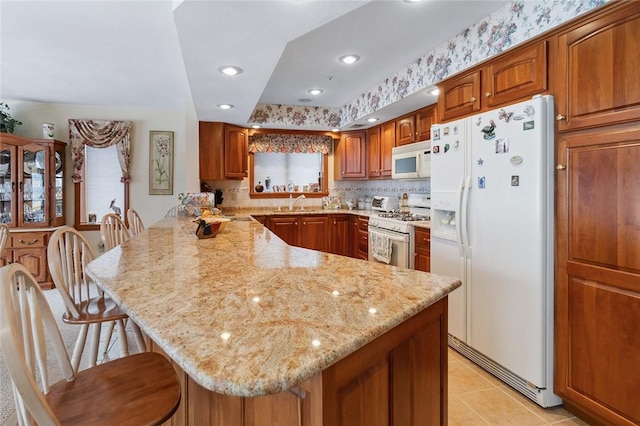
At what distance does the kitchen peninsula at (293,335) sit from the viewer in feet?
2.32

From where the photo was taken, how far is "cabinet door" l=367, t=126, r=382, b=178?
15.8 feet

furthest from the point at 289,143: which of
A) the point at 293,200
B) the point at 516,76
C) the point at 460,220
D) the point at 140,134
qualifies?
the point at 516,76

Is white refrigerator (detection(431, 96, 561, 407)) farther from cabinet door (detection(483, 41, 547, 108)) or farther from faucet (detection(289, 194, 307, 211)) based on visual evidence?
faucet (detection(289, 194, 307, 211))

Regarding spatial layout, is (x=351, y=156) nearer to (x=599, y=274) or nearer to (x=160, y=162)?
(x=160, y=162)

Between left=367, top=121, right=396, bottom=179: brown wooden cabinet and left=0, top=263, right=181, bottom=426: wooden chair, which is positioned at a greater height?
left=367, top=121, right=396, bottom=179: brown wooden cabinet

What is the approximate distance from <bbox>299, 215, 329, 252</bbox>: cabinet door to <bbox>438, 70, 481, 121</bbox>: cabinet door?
260 centimetres

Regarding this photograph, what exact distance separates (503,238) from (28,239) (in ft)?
16.4

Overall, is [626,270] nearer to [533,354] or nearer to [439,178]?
[533,354]

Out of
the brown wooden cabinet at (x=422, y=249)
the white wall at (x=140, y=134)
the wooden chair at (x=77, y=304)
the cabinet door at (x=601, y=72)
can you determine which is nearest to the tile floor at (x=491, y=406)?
the brown wooden cabinet at (x=422, y=249)

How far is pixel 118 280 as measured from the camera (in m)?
1.29

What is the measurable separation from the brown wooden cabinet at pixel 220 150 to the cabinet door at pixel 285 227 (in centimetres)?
82

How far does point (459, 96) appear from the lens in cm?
266

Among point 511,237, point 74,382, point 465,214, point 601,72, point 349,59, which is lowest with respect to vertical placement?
point 74,382

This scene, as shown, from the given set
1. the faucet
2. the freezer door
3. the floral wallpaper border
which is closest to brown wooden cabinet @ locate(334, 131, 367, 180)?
the faucet
